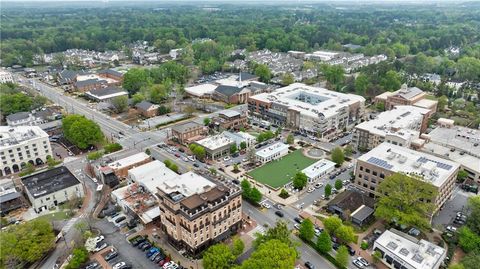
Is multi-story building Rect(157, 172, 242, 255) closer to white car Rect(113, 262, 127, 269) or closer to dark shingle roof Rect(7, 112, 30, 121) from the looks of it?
white car Rect(113, 262, 127, 269)

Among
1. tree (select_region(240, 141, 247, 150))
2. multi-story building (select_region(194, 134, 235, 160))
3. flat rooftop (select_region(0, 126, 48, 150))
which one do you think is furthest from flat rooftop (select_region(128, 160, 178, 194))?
flat rooftop (select_region(0, 126, 48, 150))

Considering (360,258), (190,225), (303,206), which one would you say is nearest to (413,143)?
(303,206)

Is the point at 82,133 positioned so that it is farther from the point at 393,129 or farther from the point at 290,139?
the point at 393,129

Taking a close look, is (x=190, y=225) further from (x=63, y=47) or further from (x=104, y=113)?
(x=63, y=47)

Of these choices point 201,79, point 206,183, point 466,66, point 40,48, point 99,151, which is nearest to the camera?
point 206,183

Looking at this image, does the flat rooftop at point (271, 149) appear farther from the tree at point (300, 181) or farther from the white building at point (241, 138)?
the tree at point (300, 181)

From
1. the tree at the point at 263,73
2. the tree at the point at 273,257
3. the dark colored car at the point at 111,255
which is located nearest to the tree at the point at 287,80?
the tree at the point at 263,73

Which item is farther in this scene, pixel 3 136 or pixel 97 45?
pixel 97 45
